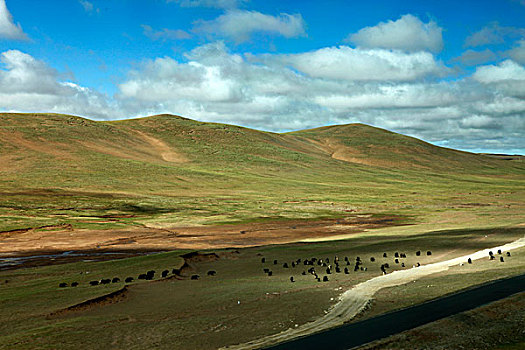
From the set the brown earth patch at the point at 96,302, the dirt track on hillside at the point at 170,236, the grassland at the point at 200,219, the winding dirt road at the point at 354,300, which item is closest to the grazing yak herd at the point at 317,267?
the grassland at the point at 200,219

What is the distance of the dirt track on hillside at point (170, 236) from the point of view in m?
46.4

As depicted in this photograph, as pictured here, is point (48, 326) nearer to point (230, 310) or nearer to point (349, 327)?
point (230, 310)

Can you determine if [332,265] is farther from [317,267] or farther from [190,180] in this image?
[190,180]

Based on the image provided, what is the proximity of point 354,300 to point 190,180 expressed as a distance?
10410 centimetres

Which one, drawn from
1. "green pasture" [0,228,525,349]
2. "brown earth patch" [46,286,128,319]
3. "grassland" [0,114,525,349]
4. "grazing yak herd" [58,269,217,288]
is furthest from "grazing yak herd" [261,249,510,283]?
"brown earth patch" [46,286,128,319]

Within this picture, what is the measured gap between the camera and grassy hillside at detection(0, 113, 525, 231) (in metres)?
75.1

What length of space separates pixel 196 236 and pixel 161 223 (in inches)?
482

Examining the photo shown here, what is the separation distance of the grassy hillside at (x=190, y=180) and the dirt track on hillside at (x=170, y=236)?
5.14 metres

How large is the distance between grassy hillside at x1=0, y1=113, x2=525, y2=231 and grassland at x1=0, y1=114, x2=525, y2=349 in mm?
520

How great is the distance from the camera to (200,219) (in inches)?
2692

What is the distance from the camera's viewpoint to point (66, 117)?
7101 inches

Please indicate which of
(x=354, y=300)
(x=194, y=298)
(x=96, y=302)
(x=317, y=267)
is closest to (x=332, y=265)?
(x=317, y=267)

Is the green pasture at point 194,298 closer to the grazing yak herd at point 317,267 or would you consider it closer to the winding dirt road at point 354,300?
the grazing yak herd at point 317,267

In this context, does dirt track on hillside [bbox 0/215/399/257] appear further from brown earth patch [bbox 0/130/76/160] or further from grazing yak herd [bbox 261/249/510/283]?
brown earth patch [bbox 0/130/76/160]
